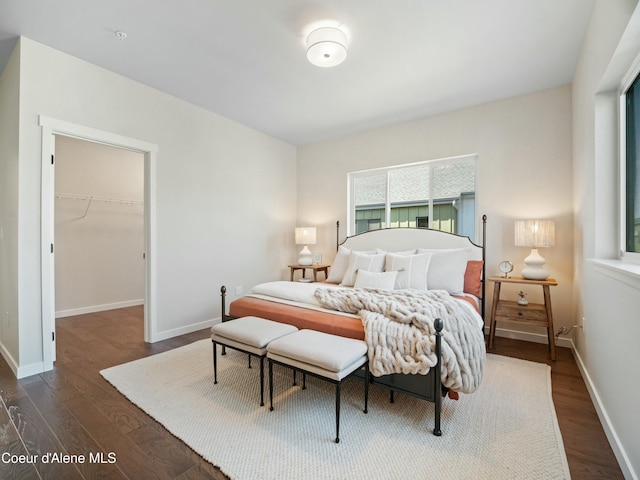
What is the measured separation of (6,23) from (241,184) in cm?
258

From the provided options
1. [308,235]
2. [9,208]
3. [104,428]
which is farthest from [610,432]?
[9,208]

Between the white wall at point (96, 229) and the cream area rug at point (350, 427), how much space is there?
2726mm

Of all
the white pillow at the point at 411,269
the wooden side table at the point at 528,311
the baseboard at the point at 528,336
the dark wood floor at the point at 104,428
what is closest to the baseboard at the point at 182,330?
the dark wood floor at the point at 104,428

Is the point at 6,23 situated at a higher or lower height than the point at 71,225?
higher

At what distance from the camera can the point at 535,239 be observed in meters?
3.05

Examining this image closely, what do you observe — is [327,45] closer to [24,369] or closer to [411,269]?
[411,269]

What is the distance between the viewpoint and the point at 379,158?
446 cm

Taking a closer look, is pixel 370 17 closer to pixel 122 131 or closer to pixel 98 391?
pixel 122 131

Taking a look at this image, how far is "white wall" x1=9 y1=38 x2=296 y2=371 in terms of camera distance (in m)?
2.54

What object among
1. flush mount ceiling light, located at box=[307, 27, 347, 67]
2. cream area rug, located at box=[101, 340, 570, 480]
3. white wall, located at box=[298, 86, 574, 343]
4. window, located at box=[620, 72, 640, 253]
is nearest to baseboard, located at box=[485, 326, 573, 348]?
white wall, located at box=[298, 86, 574, 343]

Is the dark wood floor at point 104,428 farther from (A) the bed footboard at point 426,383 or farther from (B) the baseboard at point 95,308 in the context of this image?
(B) the baseboard at point 95,308

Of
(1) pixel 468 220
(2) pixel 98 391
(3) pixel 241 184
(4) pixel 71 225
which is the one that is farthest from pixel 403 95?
(4) pixel 71 225

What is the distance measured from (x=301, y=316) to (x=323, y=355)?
0.70 metres

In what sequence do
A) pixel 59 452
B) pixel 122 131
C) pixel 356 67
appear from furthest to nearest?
pixel 122 131
pixel 356 67
pixel 59 452
